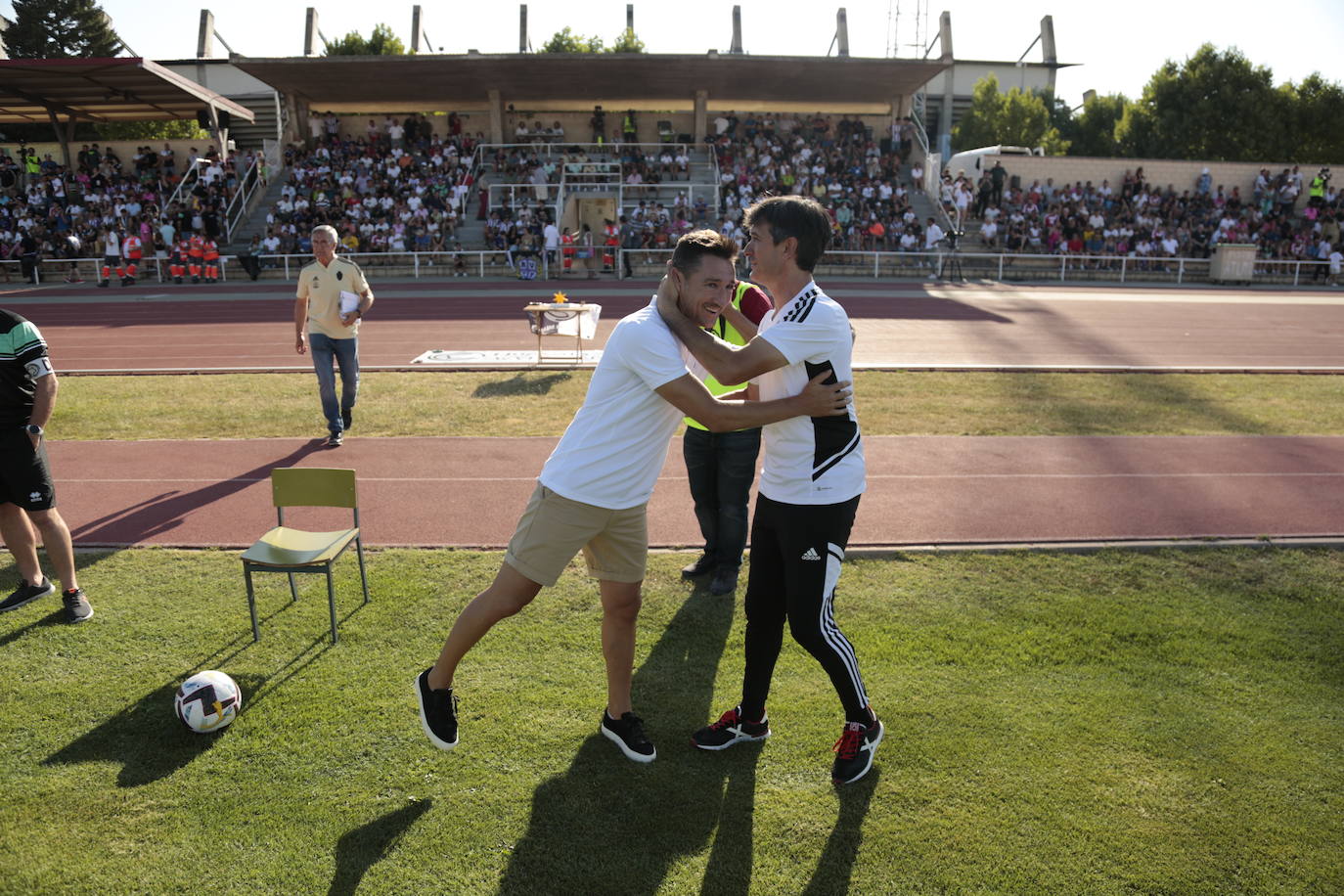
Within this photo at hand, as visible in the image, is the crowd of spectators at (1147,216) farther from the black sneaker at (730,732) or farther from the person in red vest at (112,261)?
the black sneaker at (730,732)

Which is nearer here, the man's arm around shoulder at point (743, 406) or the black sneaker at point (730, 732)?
the man's arm around shoulder at point (743, 406)

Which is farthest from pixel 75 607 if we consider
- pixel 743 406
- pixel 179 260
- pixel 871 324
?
pixel 179 260

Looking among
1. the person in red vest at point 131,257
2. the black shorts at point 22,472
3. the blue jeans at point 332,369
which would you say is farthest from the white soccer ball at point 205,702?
the person in red vest at point 131,257

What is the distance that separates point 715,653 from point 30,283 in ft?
99.6

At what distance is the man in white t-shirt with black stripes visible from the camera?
3.22 m

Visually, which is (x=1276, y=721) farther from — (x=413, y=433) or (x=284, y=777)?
(x=413, y=433)

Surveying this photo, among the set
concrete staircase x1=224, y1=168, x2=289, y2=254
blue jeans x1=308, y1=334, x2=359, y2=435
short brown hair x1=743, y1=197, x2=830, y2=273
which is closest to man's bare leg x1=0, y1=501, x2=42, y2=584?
blue jeans x1=308, y1=334, x2=359, y2=435

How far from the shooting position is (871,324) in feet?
58.6

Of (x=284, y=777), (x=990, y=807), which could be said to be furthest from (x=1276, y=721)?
(x=284, y=777)

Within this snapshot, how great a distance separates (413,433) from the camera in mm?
9375

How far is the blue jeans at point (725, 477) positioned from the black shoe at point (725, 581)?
3 cm

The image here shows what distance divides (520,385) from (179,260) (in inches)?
813

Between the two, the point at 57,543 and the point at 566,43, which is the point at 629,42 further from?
the point at 57,543

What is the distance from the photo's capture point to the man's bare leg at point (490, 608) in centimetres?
346
